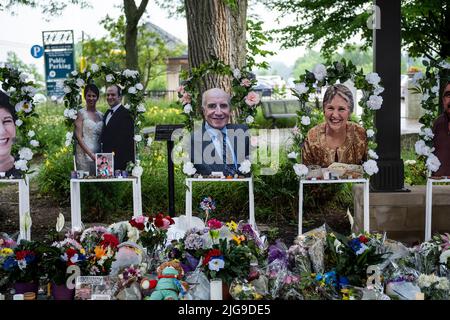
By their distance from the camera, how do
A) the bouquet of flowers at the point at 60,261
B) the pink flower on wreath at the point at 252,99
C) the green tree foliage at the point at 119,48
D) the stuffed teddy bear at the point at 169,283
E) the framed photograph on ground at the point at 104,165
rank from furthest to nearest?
the green tree foliage at the point at 119,48, the framed photograph on ground at the point at 104,165, the pink flower on wreath at the point at 252,99, the bouquet of flowers at the point at 60,261, the stuffed teddy bear at the point at 169,283

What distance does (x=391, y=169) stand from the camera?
239 inches

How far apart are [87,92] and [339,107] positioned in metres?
2.45

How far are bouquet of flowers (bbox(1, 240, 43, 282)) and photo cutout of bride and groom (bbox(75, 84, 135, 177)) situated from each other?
2.67 metres

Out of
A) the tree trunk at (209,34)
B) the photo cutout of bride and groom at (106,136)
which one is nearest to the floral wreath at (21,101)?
the photo cutout of bride and groom at (106,136)

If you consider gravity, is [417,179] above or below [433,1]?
below

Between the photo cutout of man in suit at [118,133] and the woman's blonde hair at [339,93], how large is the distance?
1924 millimetres

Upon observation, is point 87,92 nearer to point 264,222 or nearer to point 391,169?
point 264,222

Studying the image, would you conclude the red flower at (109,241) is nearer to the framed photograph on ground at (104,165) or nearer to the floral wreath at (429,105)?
the framed photograph on ground at (104,165)

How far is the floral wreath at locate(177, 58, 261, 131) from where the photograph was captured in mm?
6023

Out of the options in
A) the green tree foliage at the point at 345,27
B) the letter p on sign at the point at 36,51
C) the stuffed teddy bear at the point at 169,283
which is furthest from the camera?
the letter p on sign at the point at 36,51

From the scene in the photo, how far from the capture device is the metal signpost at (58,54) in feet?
40.3

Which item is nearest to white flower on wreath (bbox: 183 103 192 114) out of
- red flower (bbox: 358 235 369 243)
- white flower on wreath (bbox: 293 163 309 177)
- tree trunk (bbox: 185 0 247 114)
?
white flower on wreath (bbox: 293 163 309 177)

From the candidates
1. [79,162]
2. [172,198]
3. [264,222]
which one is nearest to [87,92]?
[79,162]
